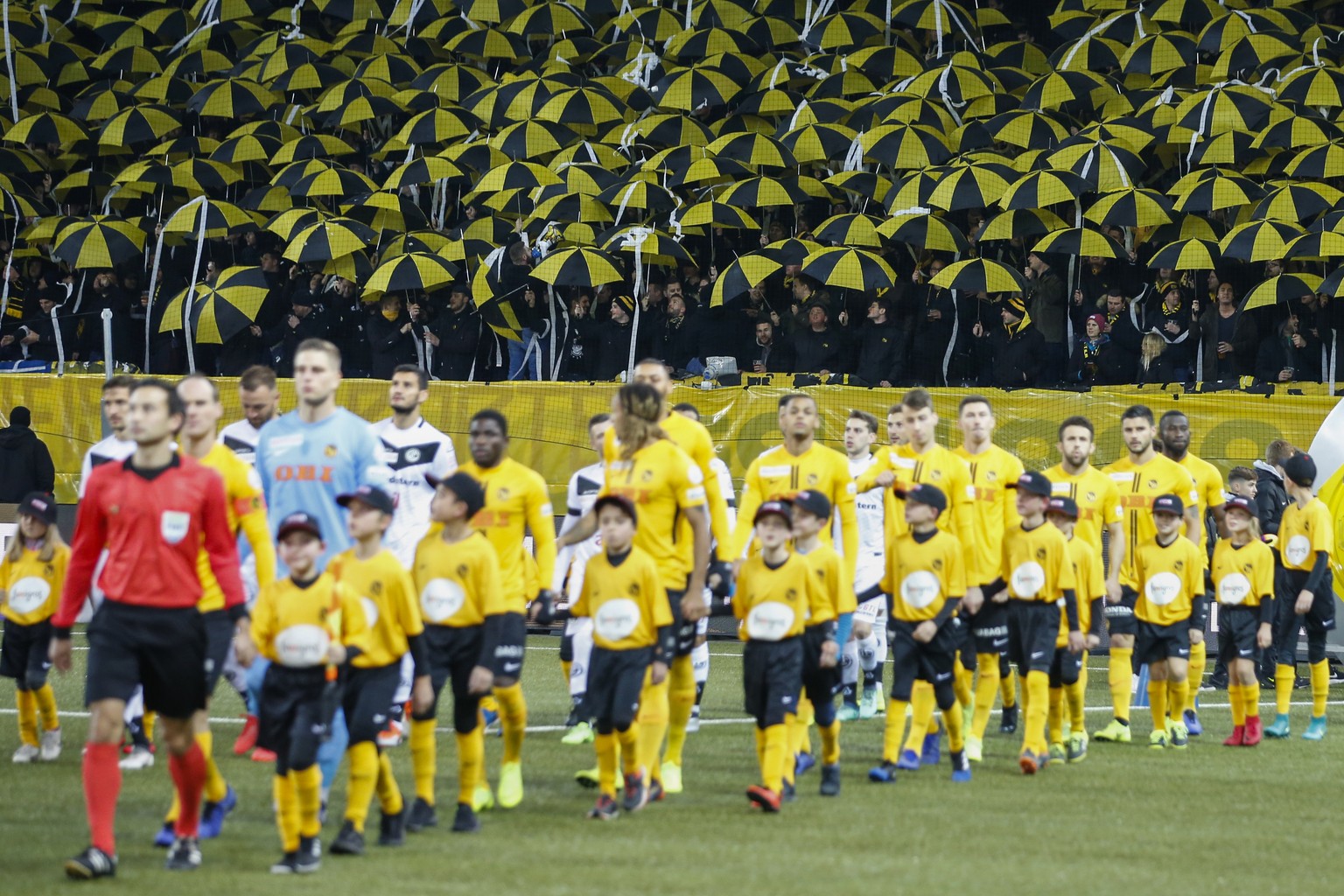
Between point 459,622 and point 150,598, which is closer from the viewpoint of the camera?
point 150,598

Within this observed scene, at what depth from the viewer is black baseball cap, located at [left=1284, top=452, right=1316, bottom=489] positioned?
45.7 feet

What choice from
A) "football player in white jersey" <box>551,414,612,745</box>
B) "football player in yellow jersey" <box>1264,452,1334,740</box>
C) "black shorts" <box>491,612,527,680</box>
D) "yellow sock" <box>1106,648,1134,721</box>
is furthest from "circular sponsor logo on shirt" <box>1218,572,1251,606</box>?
"black shorts" <box>491,612,527,680</box>

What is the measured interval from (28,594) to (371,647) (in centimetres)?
410

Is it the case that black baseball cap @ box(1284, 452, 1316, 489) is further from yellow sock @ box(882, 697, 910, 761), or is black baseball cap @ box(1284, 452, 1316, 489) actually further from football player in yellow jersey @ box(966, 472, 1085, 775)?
yellow sock @ box(882, 697, 910, 761)

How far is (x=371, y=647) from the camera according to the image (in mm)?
8109

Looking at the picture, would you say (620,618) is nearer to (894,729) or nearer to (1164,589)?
(894,729)

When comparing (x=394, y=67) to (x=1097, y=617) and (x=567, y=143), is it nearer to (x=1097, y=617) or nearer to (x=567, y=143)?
(x=567, y=143)

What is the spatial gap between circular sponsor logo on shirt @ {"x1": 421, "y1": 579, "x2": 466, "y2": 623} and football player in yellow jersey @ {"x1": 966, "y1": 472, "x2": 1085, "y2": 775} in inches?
150

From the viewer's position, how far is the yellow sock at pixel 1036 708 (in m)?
11.4

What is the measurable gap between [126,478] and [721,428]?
37.0ft

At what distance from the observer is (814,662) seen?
394 inches

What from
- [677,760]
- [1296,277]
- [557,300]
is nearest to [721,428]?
[557,300]

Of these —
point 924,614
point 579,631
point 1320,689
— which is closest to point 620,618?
point 924,614

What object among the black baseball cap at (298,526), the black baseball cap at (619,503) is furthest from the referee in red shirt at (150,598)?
the black baseball cap at (619,503)
